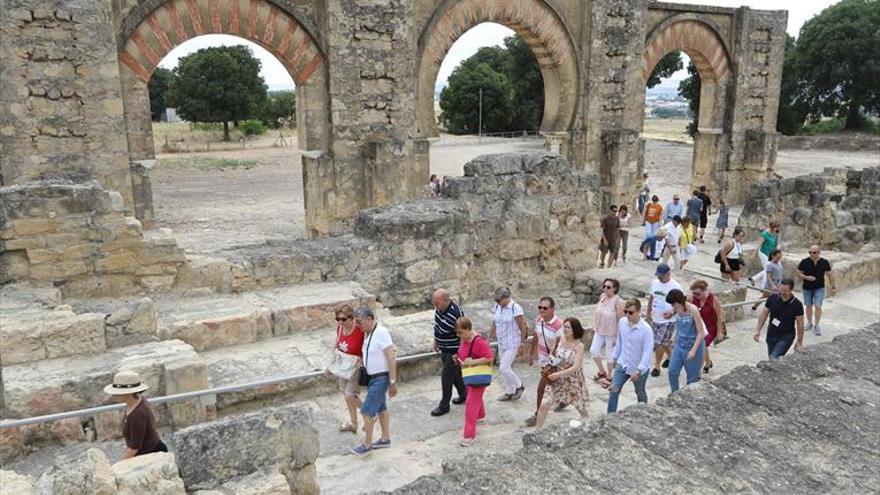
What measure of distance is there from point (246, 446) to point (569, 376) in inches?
95.9

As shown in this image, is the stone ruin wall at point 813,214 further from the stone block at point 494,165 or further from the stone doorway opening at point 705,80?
the stone block at point 494,165

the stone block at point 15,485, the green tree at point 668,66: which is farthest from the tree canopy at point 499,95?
the stone block at point 15,485

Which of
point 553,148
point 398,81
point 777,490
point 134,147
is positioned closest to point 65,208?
point 134,147

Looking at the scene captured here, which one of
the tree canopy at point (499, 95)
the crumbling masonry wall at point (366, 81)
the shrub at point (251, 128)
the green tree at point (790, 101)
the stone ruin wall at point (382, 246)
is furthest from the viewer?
the shrub at point (251, 128)

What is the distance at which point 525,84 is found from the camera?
31.8 m

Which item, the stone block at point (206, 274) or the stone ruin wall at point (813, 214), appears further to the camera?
the stone ruin wall at point (813, 214)

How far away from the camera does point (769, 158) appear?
54.5 feet

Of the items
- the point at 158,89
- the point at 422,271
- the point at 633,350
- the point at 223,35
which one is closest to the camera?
the point at 633,350

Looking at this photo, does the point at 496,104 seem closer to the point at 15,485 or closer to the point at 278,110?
the point at 278,110

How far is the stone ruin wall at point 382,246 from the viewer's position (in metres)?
5.51

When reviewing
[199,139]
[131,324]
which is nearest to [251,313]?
[131,324]

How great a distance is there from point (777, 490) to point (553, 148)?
11.7 m

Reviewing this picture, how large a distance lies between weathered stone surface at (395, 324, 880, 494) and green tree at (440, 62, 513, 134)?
105 feet

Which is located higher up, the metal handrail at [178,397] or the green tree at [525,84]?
the green tree at [525,84]
